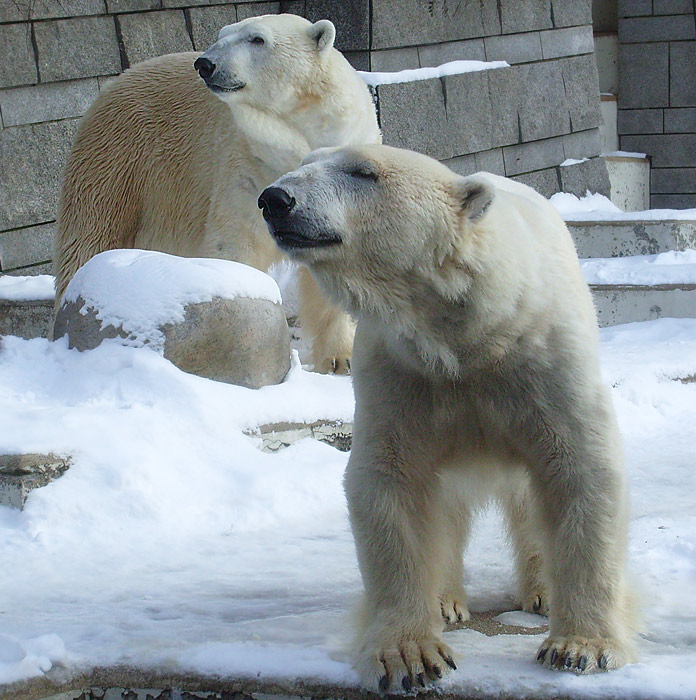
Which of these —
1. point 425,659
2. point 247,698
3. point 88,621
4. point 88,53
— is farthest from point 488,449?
point 88,53

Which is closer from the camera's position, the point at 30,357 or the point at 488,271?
the point at 488,271

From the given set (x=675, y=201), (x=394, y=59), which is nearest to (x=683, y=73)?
(x=675, y=201)

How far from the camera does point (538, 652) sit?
2.13m

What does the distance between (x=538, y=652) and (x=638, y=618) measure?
0.87ft

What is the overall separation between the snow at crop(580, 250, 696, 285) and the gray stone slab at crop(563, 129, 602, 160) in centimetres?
239

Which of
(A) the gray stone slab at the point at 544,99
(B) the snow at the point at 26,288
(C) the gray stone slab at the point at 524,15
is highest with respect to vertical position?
(C) the gray stone slab at the point at 524,15

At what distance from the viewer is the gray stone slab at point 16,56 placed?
562cm

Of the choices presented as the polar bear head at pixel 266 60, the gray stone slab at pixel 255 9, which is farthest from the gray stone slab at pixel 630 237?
the polar bear head at pixel 266 60

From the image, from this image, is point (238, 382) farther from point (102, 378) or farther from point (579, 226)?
point (579, 226)

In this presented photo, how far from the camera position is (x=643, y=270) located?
5910mm

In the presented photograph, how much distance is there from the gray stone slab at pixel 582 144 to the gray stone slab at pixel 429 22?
4.13ft

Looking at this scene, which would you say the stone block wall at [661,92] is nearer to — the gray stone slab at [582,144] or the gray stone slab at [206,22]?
the gray stone slab at [582,144]

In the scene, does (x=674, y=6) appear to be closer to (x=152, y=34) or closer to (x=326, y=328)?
(x=152, y=34)

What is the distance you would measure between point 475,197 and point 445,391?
375 mm
